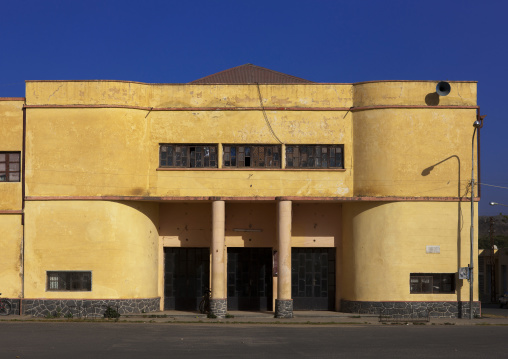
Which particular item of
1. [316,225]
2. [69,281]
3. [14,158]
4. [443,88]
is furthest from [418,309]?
[14,158]

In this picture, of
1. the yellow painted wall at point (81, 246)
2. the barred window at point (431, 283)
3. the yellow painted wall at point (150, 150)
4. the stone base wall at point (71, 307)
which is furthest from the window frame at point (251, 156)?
the barred window at point (431, 283)

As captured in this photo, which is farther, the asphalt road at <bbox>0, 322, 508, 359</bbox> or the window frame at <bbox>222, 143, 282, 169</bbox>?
the window frame at <bbox>222, 143, 282, 169</bbox>

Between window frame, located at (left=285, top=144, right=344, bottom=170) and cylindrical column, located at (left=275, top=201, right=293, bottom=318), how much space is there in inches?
81.7

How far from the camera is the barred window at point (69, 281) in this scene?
35.1 meters

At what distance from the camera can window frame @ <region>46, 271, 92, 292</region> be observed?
35.1 meters

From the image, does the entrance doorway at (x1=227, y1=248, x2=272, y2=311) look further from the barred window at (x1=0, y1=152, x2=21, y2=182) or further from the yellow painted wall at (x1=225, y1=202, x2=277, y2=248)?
the barred window at (x1=0, y1=152, x2=21, y2=182)

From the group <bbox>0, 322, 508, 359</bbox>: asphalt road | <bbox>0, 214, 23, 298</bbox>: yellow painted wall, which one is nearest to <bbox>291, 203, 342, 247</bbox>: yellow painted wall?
<bbox>0, 322, 508, 359</bbox>: asphalt road

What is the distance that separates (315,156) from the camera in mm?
36594

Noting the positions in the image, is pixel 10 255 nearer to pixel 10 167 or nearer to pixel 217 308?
pixel 10 167

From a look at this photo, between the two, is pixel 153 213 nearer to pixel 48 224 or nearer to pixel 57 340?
pixel 48 224

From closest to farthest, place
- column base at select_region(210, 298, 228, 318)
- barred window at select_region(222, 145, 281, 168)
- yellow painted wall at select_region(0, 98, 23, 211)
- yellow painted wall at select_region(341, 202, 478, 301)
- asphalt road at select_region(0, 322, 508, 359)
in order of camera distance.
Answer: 1. asphalt road at select_region(0, 322, 508, 359)
2. column base at select_region(210, 298, 228, 318)
3. yellow painted wall at select_region(341, 202, 478, 301)
4. yellow painted wall at select_region(0, 98, 23, 211)
5. barred window at select_region(222, 145, 281, 168)

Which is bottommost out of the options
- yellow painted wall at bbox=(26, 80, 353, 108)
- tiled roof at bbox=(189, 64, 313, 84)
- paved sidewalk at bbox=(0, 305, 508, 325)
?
paved sidewalk at bbox=(0, 305, 508, 325)

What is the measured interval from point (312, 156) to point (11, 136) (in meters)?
14.3

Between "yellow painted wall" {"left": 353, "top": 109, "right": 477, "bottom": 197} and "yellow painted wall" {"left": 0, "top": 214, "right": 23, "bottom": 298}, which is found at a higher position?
"yellow painted wall" {"left": 353, "top": 109, "right": 477, "bottom": 197}
